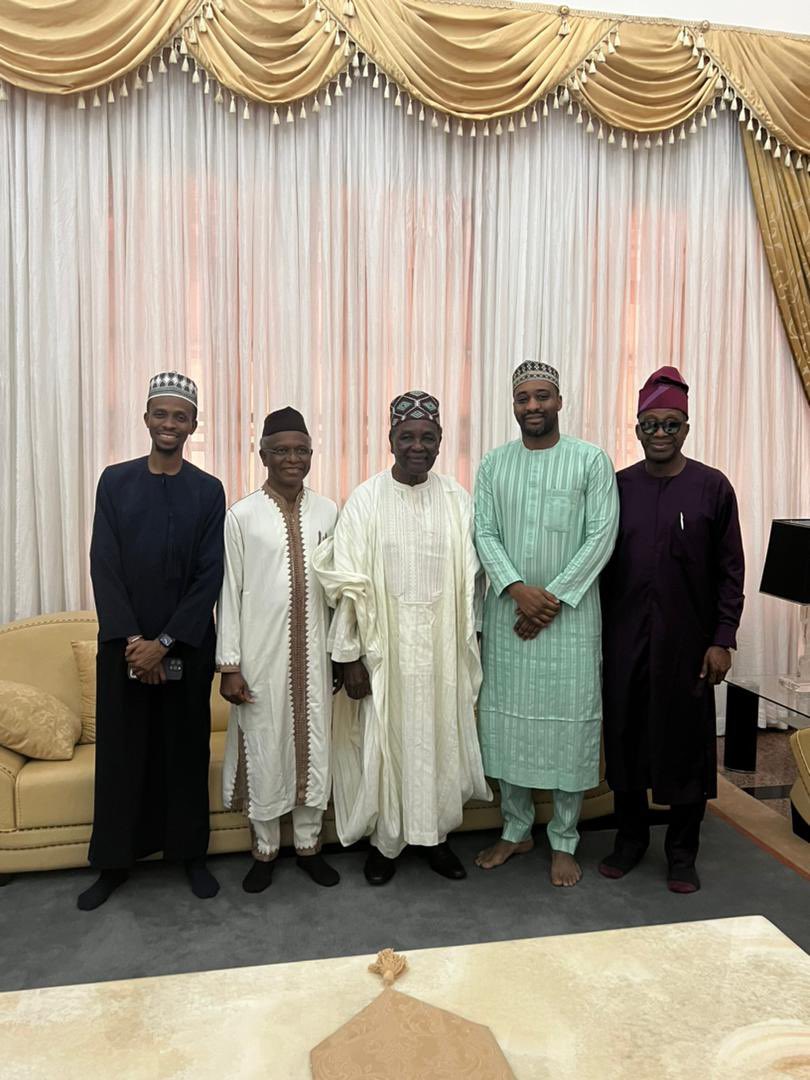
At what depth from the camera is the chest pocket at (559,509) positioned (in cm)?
281

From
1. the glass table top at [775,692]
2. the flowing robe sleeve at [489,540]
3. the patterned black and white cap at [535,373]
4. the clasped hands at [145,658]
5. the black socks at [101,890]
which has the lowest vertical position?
the black socks at [101,890]

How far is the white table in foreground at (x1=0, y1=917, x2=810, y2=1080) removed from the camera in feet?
4.53

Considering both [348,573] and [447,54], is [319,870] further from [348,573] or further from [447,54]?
[447,54]

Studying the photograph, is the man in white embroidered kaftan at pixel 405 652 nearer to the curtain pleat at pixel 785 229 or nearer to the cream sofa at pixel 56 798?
the cream sofa at pixel 56 798

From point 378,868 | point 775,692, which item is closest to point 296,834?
point 378,868

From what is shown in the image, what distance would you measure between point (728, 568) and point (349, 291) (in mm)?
2114

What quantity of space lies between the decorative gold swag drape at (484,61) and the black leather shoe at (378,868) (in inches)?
118

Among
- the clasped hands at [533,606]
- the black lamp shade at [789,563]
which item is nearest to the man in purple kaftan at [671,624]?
the clasped hands at [533,606]

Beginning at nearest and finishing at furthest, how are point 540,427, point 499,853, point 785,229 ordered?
point 540,427 → point 499,853 → point 785,229

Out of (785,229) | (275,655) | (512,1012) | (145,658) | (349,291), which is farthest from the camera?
(785,229)

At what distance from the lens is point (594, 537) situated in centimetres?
277

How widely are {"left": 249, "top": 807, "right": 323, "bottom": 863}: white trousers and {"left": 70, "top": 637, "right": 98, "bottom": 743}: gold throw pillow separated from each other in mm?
721

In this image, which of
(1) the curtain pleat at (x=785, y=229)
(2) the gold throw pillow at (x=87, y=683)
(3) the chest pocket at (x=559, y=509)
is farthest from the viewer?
(1) the curtain pleat at (x=785, y=229)

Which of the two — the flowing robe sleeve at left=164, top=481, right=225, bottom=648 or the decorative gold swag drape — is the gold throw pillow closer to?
the flowing robe sleeve at left=164, top=481, right=225, bottom=648
